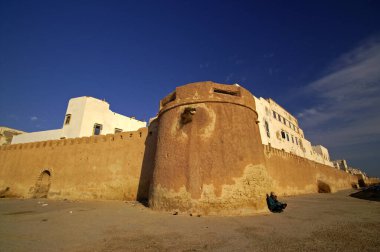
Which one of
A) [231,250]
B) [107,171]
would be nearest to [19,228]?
[231,250]

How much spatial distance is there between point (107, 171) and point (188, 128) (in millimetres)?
7309

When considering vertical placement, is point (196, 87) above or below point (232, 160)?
above

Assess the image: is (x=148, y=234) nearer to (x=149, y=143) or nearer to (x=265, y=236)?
(x=265, y=236)

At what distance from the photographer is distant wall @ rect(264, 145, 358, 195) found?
550 inches

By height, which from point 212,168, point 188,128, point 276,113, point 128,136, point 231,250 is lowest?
point 231,250

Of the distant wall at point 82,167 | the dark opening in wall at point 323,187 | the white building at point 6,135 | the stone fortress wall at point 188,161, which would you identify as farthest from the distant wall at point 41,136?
the dark opening in wall at point 323,187

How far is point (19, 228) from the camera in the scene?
206 inches

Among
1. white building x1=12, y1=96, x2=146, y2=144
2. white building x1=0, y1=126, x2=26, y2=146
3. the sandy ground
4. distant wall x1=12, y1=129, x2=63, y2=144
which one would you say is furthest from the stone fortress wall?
white building x1=0, y1=126, x2=26, y2=146

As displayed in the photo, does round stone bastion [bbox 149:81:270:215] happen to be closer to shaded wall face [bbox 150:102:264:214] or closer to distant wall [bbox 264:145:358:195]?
shaded wall face [bbox 150:102:264:214]

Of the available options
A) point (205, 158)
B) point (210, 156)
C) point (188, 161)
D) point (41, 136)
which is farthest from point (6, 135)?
point (210, 156)

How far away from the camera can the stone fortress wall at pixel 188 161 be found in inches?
279

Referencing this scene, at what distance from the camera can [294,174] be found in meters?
16.9

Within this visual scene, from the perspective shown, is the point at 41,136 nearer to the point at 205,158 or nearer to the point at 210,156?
the point at 205,158

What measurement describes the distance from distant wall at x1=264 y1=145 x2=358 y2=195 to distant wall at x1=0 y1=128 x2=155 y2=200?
312 inches
